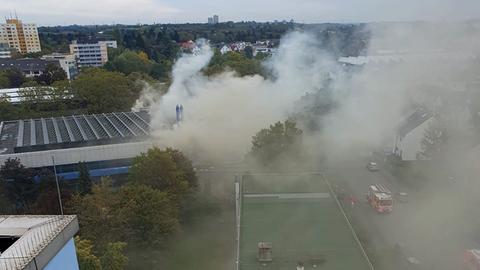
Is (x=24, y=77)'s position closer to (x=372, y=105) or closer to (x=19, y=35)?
(x=19, y=35)

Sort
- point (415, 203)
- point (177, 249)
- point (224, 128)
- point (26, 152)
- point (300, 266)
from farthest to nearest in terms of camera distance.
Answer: point (224, 128) → point (26, 152) → point (415, 203) → point (177, 249) → point (300, 266)

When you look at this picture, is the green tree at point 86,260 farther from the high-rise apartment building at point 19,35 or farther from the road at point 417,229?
the high-rise apartment building at point 19,35

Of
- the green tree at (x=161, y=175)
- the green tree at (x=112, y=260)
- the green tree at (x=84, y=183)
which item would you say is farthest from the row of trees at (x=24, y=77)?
the green tree at (x=112, y=260)

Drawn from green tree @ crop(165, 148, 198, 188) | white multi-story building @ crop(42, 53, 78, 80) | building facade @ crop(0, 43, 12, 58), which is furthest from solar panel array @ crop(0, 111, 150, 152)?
building facade @ crop(0, 43, 12, 58)

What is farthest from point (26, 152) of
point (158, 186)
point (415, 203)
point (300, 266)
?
point (415, 203)

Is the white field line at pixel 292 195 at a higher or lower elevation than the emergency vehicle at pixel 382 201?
higher

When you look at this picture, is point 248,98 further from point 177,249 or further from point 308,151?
point 177,249
